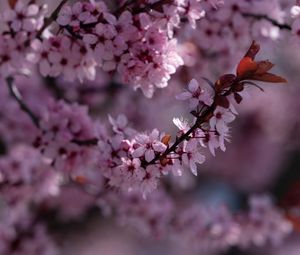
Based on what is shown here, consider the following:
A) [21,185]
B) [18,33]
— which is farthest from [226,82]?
[21,185]

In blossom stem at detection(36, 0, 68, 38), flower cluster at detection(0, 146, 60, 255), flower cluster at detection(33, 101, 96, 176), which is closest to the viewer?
blossom stem at detection(36, 0, 68, 38)

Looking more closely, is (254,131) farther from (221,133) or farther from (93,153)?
(221,133)

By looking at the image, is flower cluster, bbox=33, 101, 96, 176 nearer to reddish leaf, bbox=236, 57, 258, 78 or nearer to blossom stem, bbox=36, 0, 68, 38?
blossom stem, bbox=36, 0, 68, 38

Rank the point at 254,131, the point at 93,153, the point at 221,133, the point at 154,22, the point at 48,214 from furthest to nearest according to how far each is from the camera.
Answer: the point at 254,131
the point at 48,214
the point at 93,153
the point at 154,22
the point at 221,133

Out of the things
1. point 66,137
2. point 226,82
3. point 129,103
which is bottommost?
A: point 66,137

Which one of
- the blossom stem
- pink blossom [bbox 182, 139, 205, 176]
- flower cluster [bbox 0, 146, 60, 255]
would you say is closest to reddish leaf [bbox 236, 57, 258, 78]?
pink blossom [bbox 182, 139, 205, 176]

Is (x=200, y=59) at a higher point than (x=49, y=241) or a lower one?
higher

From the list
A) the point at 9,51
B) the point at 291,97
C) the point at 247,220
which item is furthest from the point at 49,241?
the point at 291,97

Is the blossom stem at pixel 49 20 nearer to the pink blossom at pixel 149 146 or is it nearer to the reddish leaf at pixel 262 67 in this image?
the pink blossom at pixel 149 146

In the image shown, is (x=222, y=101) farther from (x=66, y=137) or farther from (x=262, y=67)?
(x=66, y=137)
